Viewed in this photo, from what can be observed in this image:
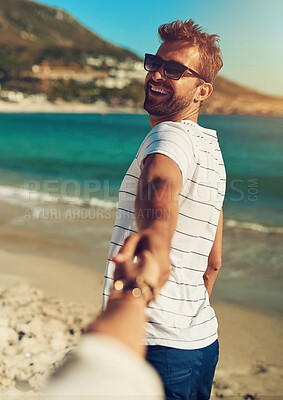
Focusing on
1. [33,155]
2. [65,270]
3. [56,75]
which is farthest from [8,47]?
[65,270]

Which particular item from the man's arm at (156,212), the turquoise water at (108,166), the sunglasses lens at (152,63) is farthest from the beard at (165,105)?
the turquoise water at (108,166)

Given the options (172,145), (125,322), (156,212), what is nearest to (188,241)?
(172,145)

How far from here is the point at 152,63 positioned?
1.86 m

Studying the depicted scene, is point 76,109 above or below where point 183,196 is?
above

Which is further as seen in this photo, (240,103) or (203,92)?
(240,103)

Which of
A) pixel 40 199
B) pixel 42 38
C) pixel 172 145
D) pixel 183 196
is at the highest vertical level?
pixel 42 38

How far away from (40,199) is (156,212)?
40.7 feet

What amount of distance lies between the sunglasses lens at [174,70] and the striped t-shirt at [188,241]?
22cm

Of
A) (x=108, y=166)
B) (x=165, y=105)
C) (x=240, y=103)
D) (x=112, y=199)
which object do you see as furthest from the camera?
(x=240, y=103)

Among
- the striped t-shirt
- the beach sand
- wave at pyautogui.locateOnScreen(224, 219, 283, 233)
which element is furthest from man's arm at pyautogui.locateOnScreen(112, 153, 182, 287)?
wave at pyautogui.locateOnScreen(224, 219, 283, 233)

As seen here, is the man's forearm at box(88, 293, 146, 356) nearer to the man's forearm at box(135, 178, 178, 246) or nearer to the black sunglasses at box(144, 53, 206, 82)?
the man's forearm at box(135, 178, 178, 246)

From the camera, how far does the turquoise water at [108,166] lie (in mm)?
14508

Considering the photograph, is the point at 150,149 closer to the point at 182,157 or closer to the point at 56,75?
the point at 182,157

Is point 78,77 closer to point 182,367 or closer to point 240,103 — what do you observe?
point 240,103
